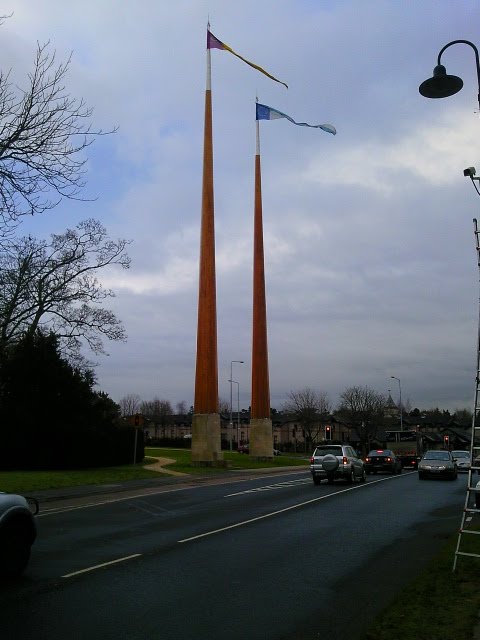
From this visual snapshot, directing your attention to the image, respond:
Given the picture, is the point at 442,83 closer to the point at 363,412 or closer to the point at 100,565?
the point at 100,565

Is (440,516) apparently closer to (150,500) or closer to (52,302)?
(150,500)

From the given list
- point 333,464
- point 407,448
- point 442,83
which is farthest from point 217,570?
point 407,448

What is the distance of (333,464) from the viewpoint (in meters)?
26.6

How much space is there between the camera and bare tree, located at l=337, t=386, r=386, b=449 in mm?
99125

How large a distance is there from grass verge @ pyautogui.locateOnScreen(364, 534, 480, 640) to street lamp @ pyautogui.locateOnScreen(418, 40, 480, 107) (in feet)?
22.3

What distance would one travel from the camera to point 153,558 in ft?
31.9

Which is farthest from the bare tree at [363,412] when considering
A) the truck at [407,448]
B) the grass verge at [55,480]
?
the grass verge at [55,480]

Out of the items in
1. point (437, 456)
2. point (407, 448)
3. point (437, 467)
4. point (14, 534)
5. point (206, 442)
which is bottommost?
point (14, 534)

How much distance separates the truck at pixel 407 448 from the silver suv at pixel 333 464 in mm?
20380

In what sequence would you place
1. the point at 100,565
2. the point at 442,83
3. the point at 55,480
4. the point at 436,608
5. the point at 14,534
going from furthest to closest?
the point at 55,480 < the point at 442,83 < the point at 100,565 < the point at 14,534 < the point at 436,608

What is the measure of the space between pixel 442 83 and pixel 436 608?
714 centimetres

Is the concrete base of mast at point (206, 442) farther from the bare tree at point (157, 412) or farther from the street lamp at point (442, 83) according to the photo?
the bare tree at point (157, 412)

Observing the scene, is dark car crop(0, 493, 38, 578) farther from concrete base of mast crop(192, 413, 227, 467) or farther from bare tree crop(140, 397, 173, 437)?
bare tree crop(140, 397, 173, 437)

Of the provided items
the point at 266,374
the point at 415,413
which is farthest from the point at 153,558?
the point at 415,413
